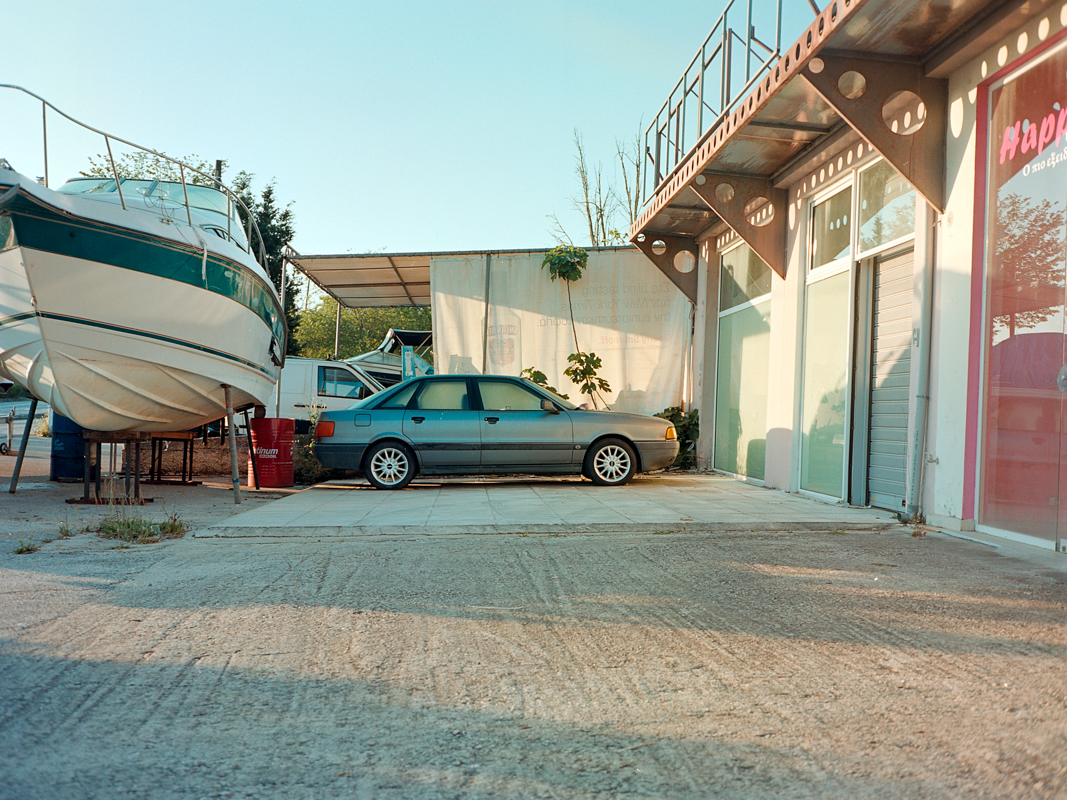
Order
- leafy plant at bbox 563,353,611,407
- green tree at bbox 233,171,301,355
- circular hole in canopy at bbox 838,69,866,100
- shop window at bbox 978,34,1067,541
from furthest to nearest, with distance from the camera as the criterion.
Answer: green tree at bbox 233,171,301,355 < leafy plant at bbox 563,353,611,407 < circular hole in canopy at bbox 838,69,866,100 < shop window at bbox 978,34,1067,541

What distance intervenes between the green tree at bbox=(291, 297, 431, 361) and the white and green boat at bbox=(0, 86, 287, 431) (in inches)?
1439

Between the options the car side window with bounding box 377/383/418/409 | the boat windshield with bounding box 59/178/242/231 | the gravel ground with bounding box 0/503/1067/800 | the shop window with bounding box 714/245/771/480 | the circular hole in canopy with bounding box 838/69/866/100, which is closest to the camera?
the gravel ground with bounding box 0/503/1067/800

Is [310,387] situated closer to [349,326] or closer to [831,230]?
[831,230]

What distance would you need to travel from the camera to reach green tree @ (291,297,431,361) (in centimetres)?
4803

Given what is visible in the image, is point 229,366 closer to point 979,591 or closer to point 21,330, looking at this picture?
point 21,330

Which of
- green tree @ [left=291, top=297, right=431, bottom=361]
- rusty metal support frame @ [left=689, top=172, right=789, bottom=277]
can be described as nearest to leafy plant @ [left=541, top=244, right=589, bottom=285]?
rusty metal support frame @ [left=689, top=172, right=789, bottom=277]

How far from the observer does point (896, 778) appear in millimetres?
2123

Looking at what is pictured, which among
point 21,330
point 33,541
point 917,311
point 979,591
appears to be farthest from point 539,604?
point 21,330

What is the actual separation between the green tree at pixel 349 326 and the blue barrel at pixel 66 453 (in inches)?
1380

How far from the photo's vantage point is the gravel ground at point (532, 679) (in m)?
2.17

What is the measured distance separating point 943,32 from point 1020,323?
249 centimetres

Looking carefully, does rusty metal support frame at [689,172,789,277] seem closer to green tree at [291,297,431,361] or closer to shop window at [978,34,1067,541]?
shop window at [978,34,1067,541]

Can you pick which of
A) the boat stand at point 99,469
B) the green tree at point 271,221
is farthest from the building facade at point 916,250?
the green tree at point 271,221

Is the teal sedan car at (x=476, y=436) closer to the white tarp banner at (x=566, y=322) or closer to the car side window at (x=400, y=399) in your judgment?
the car side window at (x=400, y=399)
